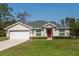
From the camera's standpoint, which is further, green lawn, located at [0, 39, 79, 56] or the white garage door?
the white garage door

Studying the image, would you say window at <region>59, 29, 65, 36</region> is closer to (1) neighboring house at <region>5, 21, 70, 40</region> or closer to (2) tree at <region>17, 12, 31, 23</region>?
(1) neighboring house at <region>5, 21, 70, 40</region>

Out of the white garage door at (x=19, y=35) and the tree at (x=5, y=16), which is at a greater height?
the tree at (x=5, y=16)

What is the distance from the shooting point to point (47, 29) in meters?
33.9

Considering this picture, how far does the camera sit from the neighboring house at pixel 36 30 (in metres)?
28.0

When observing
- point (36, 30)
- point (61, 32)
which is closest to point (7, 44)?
point (36, 30)

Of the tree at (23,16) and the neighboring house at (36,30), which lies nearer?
the neighboring house at (36,30)

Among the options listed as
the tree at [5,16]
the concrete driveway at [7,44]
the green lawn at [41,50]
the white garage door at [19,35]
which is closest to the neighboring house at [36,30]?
the white garage door at [19,35]

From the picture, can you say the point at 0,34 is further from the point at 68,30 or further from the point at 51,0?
the point at 51,0

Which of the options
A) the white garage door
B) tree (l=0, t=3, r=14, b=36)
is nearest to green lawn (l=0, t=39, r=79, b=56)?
tree (l=0, t=3, r=14, b=36)

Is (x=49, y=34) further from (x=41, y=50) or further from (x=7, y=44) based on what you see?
(x=41, y=50)

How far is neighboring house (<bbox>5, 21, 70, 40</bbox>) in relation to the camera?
91.7 ft

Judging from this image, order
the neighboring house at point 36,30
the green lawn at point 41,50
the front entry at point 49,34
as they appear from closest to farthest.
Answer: the green lawn at point 41,50
the neighboring house at point 36,30
the front entry at point 49,34

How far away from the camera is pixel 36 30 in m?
34.8

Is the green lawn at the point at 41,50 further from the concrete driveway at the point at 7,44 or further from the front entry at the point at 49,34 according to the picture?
the front entry at the point at 49,34
